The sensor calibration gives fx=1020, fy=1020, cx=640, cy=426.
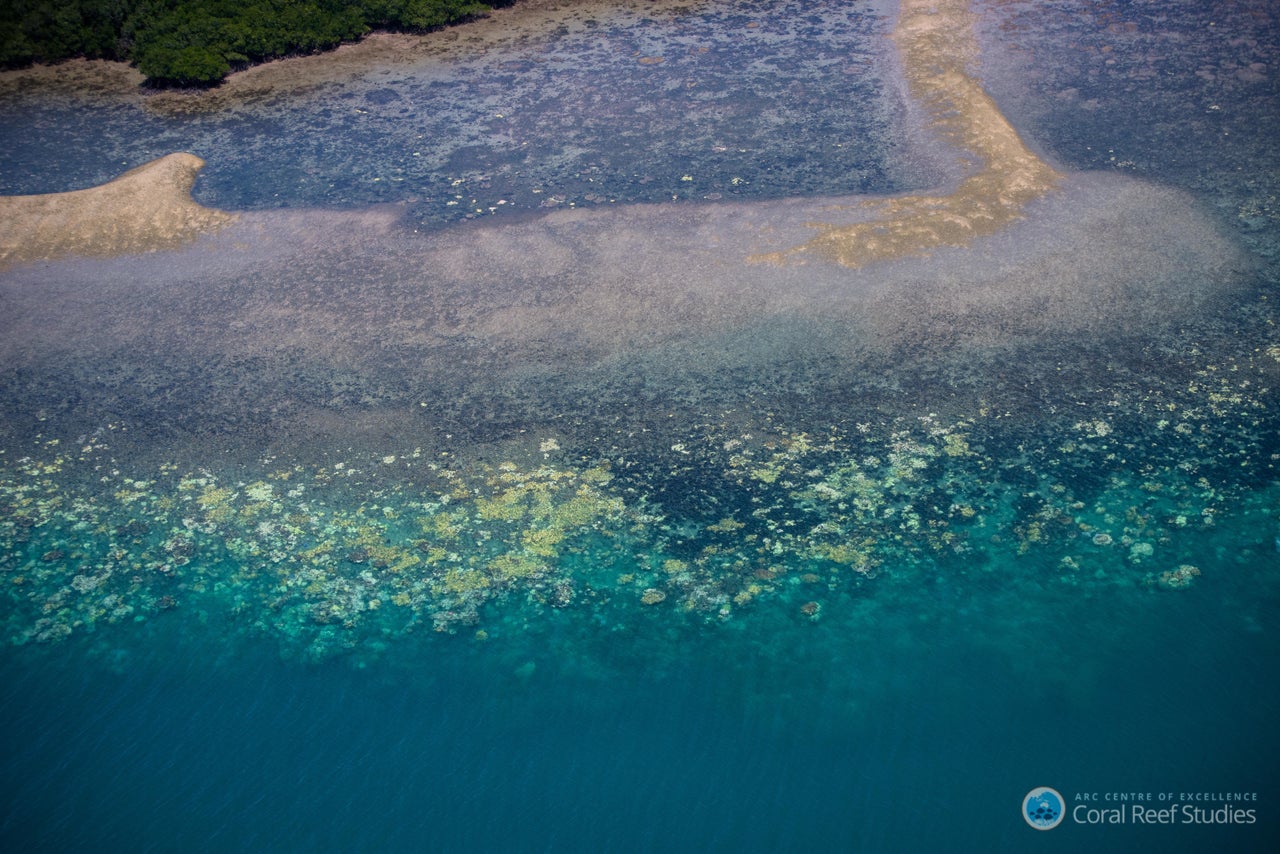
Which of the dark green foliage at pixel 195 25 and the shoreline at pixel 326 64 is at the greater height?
the dark green foliage at pixel 195 25

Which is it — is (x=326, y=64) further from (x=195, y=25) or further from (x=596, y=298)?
(x=596, y=298)

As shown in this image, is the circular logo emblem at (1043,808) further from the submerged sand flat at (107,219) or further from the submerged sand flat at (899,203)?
the submerged sand flat at (107,219)

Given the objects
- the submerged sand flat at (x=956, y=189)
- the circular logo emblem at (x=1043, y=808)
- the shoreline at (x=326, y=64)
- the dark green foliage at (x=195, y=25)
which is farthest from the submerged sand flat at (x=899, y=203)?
the circular logo emblem at (x=1043, y=808)

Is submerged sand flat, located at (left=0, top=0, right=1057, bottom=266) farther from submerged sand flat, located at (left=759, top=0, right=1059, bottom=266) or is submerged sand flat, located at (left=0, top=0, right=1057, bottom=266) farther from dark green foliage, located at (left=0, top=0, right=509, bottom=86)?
dark green foliage, located at (left=0, top=0, right=509, bottom=86)

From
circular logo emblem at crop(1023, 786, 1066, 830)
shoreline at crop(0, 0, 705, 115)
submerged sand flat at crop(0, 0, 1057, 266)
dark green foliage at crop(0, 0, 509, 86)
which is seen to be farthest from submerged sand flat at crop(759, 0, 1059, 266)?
dark green foliage at crop(0, 0, 509, 86)

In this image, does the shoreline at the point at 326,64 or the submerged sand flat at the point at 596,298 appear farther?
the shoreline at the point at 326,64

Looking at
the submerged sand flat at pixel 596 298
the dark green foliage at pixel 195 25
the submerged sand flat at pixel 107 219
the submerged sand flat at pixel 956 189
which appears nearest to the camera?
the submerged sand flat at pixel 596 298

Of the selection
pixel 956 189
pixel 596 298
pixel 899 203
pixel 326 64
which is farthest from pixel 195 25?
pixel 956 189
